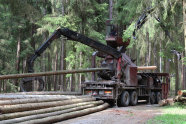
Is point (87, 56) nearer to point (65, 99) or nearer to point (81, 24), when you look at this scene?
point (81, 24)

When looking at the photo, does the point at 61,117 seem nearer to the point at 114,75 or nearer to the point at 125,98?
the point at 125,98

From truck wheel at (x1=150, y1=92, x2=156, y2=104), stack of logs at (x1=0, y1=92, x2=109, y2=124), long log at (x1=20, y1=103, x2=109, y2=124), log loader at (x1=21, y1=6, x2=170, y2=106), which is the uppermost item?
log loader at (x1=21, y1=6, x2=170, y2=106)

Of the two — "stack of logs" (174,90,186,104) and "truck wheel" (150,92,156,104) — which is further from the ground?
"stack of logs" (174,90,186,104)

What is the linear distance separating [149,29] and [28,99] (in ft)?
27.6

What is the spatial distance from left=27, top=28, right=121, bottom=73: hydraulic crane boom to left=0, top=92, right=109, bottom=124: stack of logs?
3567mm

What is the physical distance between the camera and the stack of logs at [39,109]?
7.66m

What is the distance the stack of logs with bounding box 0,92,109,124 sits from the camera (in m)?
7.66

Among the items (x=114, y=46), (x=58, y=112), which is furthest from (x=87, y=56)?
(x=58, y=112)

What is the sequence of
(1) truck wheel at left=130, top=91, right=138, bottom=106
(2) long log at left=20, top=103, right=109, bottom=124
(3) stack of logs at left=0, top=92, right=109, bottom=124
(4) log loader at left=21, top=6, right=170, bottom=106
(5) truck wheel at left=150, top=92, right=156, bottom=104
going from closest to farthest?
(3) stack of logs at left=0, top=92, right=109, bottom=124
(2) long log at left=20, top=103, right=109, bottom=124
(4) log loader at left=21, top=6, right=170, bottom=106
(1) truck wheel at left=130, top=91, right=138, bottom=106
(5) truck wheel at left=150, top=92, right=156, bottom=104

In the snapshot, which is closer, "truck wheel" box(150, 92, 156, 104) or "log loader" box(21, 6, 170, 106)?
"log loader" box(21, 6, 170, 106)

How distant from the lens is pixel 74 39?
1437 centimetres

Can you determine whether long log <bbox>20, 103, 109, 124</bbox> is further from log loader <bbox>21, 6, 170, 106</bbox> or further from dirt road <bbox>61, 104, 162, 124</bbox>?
log loader <bbox>21, 6, 170, 106</bbox>

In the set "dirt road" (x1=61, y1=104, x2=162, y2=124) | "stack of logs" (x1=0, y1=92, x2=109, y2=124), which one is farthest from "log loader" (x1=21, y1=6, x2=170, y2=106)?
"dirt road" (x1=61, y1=104, x2=162, y2=124)

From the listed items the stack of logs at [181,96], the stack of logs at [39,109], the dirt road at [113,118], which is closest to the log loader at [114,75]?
the stack of logs at [39,109]
